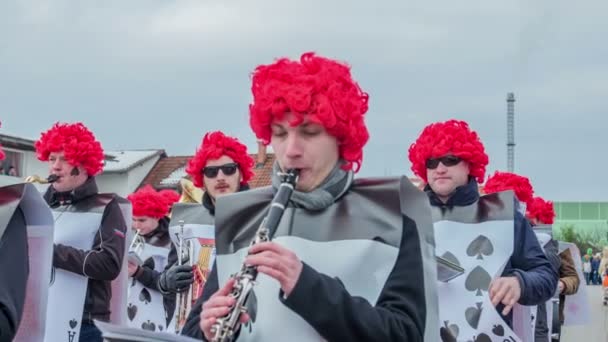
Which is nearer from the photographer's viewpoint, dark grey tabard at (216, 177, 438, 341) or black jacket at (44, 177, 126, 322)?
dark grey tabard at (216, 177, 438, 341)

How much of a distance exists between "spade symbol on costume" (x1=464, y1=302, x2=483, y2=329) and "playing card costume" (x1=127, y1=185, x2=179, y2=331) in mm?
2814

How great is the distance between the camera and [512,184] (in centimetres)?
1083

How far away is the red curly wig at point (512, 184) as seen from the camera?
1080cm

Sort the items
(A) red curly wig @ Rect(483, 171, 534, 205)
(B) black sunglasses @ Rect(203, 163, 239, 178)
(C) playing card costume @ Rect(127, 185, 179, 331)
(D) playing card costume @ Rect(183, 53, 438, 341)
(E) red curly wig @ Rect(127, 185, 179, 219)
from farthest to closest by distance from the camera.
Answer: (E) red curly wig @ Rect(127, 185, 179, 219)
(A) red curly wig @ Rect(483, 171, 534, 205)
(C) playing card costume @ Rect(127, 185, 179, 331)
(B) black sunglasses @ Rect(203, 163, 239, 178)
(D) playing card costume @ Rect(183, 53, 438, 341)

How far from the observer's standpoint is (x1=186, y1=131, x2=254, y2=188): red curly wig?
27.6 feet

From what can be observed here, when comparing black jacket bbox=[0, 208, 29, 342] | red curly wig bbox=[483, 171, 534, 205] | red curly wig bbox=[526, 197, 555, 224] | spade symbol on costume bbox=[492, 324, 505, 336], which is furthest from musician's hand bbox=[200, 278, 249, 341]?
red curly wig bbox=[526, 197, 555, 224]

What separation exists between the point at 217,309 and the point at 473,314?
3.59m

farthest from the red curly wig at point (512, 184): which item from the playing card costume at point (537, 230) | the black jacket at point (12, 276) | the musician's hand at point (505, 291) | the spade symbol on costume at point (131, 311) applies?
the black jacket at point (12, 276)

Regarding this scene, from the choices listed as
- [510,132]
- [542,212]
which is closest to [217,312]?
[542,212]

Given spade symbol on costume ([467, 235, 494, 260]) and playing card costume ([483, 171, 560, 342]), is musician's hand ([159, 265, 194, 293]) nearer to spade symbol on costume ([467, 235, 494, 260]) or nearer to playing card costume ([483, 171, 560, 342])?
spade symbol on costume ([467, 235, 494, 260])

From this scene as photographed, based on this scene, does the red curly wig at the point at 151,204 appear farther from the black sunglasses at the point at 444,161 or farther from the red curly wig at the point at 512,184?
the black sunglasses at the point at 444,161

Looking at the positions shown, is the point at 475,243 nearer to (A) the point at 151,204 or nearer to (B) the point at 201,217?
(B) the point at 201,217

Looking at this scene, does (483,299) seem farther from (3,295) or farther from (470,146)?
(3,295)

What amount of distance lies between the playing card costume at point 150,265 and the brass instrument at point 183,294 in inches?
20.3
